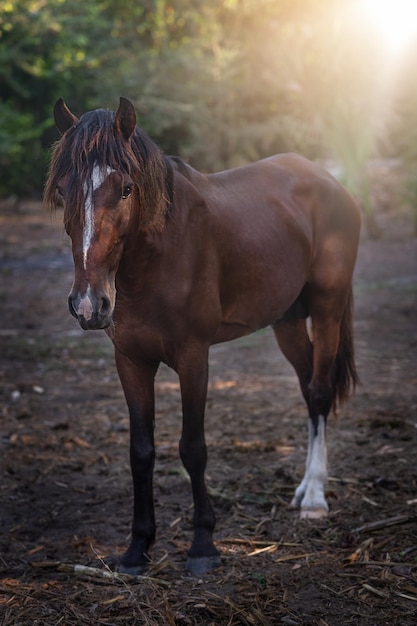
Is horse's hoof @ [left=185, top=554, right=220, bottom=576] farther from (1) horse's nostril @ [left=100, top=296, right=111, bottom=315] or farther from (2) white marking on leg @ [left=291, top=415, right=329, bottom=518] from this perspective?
(1) horse's nostril @ [left=100, top=296, right=111, bottom=315]

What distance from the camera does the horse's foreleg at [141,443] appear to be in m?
3.79

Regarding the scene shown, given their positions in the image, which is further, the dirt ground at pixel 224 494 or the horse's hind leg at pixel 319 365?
the horse's hind leg at pixel 319 365

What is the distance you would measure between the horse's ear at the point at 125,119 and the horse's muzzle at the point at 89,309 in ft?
2.32

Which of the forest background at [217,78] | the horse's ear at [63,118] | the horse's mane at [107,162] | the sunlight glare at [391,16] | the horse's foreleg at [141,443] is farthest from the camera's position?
the forest background at [217,78]

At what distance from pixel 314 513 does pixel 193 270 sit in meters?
1.57

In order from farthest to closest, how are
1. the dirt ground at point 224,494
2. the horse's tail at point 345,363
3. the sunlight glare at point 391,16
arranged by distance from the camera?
the sunlight glare at point 391,16 → the horse's tail at point 345,363 → the dirt ground at point 224,494

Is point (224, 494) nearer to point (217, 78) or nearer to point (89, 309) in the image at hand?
point (89, 309)

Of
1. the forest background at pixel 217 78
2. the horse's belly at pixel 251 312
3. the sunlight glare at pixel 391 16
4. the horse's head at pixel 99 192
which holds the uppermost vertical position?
the horse's head at pixel 99 192

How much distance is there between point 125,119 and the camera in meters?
3.23

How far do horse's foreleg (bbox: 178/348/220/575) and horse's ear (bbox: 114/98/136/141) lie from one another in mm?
1046

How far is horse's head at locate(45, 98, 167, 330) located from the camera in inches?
121

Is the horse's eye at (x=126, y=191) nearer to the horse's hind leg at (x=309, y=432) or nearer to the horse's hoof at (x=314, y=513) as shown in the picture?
the horse's hind leg at (x=309, y=432)

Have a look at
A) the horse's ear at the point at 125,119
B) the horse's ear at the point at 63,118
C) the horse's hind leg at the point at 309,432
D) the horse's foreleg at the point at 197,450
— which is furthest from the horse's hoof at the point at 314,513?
the horse's ear at the point at 63,118

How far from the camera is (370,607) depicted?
3.17 meters
